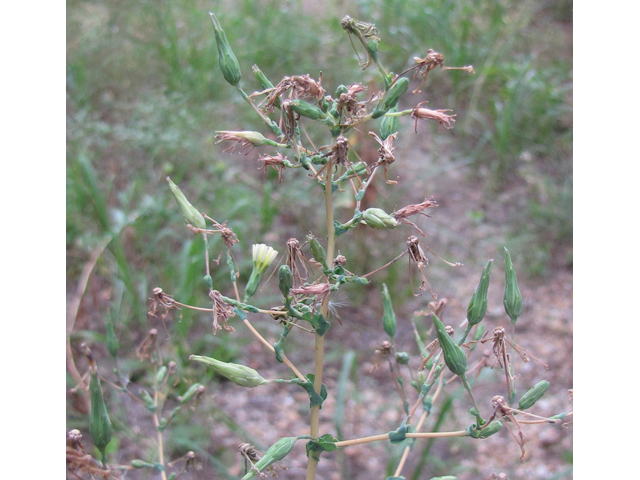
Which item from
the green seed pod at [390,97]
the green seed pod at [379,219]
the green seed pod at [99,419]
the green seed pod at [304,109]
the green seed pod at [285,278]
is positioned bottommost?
the green seed pod at [99,419]

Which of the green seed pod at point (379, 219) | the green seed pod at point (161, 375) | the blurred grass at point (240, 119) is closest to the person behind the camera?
the green seed pod at point (379, 219)

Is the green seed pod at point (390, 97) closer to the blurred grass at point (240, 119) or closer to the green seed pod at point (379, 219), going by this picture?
the green seed pod at point (379, 219)

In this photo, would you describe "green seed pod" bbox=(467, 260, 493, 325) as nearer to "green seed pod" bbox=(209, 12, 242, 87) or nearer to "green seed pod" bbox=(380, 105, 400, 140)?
"green seed pod" bbox=(380, 105, 400, 140)

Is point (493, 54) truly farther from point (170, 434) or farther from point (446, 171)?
point (170, 434)

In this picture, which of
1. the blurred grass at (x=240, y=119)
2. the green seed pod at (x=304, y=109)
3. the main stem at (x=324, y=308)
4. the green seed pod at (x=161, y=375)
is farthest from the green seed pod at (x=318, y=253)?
the blurred grass at (x=240, y=119)

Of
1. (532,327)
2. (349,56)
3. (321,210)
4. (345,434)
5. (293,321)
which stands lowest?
(345,434)

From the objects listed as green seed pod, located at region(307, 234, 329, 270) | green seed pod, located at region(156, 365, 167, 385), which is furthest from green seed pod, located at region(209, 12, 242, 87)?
green seed pod, located at region(156, 365, 167, 385)
